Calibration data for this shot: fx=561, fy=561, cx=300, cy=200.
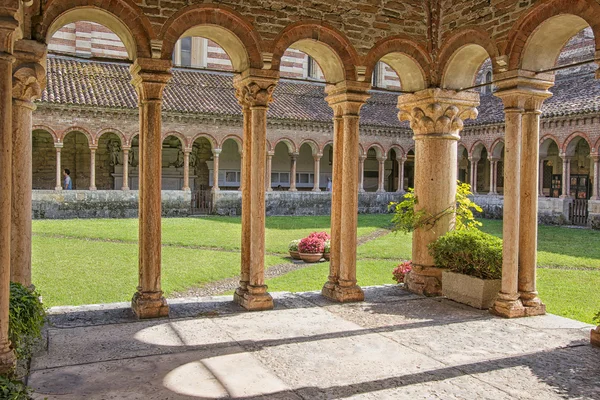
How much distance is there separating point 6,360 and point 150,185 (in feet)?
9.28

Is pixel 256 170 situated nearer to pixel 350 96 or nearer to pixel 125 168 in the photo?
pixel 350 96

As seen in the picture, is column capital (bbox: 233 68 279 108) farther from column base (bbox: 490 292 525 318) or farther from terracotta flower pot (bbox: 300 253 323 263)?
terracotta flower pot (bbox: 300 253 323 263)

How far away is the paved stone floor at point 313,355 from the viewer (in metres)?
4.71

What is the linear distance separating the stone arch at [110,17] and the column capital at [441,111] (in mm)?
4075

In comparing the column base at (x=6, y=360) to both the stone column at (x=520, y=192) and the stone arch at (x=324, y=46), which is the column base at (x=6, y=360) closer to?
the stone arch at (x=324, y=46)

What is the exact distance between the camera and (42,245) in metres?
15.4

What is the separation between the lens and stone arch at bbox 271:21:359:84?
24.5 ft

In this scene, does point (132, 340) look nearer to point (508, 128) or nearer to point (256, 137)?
point (256, 137)

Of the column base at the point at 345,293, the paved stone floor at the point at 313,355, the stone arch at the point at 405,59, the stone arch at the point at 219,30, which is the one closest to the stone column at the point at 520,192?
the paved stone floor at the point at 313,355

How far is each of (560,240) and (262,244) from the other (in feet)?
48.3

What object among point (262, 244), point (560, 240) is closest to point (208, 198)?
point (560, 240)

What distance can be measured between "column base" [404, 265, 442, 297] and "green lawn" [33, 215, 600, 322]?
7.01 ft

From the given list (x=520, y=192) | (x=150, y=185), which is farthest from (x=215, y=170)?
(x=520, y=192)

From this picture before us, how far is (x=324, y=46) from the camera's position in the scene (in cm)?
788
